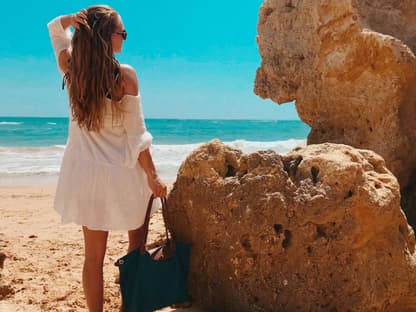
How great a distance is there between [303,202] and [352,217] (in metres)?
0.29

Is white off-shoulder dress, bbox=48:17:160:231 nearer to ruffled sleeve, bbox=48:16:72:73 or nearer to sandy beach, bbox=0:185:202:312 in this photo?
ruffled sleeve, bbox=48:16:72:73

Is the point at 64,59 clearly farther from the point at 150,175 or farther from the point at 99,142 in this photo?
the point at 150,175

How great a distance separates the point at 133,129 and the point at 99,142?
0.21 meters

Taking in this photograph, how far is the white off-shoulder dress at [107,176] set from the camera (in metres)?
2.85

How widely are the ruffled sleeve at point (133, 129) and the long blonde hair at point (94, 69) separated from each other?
0.19 ft

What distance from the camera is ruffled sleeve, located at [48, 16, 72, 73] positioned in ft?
9.73

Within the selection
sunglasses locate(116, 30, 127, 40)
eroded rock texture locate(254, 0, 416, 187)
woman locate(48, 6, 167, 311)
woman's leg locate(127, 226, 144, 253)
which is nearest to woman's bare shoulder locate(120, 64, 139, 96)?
woman locate(48, 6, 167, 311)

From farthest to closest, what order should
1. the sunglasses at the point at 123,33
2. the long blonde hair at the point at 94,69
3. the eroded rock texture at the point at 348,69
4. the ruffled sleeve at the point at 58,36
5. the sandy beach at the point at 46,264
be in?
the eroded rock texture at the point at 348,69, the sandy beach at the point at 46,264, the ruffled sleeve at the point at 58,36, the sunglasses at the point at 123,33, the long blonde hair at the point at 94,69

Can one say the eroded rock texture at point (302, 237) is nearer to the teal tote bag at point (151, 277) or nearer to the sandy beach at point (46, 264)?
the teal tote bag at point (151, 277)

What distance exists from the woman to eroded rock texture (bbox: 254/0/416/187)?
2228 millimetres

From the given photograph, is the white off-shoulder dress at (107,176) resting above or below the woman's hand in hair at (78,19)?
below

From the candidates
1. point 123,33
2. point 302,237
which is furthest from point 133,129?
point 302,237

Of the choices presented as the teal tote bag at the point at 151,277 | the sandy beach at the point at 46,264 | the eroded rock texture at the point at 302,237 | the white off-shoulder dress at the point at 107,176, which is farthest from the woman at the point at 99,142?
the sandy beach at the point at 46,264

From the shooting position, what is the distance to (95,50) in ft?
8.98
